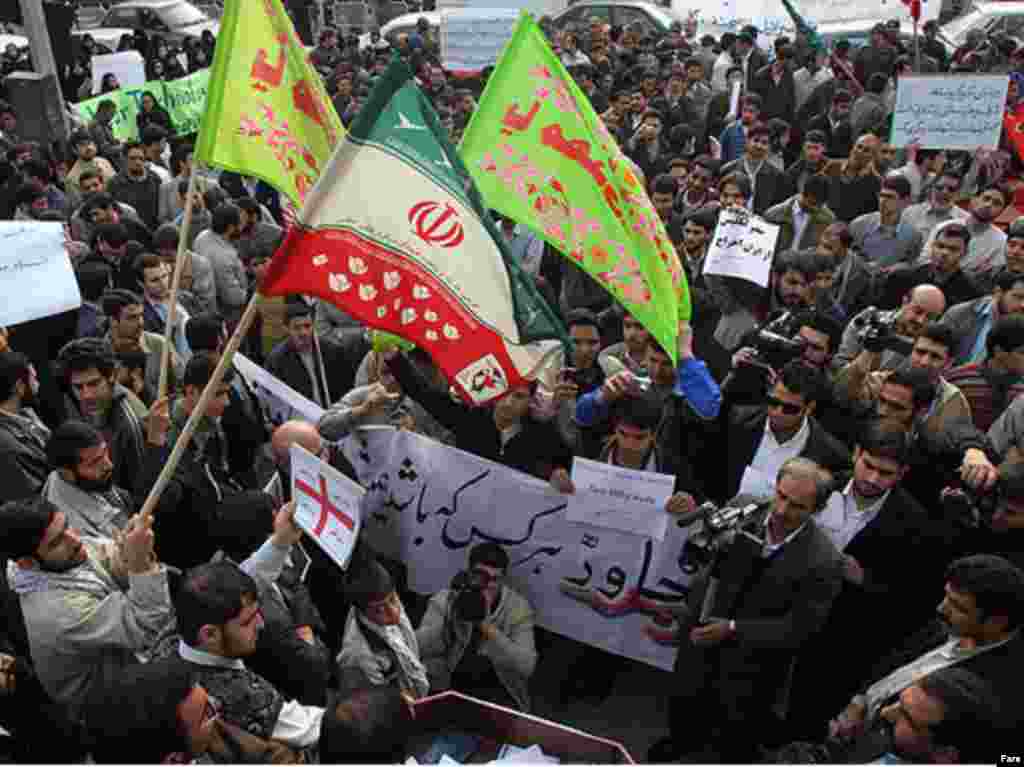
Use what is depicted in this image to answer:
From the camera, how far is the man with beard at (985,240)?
20.2ft

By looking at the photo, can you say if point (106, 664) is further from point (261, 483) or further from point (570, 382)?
point (570, 382)

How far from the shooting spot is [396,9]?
22531mm

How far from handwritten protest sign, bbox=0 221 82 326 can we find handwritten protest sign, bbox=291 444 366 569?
8.14ft

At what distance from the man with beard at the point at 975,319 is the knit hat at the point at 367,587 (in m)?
3.37

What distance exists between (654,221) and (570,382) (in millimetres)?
1052

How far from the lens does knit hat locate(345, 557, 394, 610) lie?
10.7 ft

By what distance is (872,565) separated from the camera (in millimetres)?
3789

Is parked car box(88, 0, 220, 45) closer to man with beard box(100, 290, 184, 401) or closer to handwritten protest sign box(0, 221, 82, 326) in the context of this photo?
handwritten protest sign box(0, 221, 82, 326)

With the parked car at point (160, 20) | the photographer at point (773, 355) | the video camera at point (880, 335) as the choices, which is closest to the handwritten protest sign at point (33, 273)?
the photographer at point (773, 355)

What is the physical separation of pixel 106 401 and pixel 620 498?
231 centimetres

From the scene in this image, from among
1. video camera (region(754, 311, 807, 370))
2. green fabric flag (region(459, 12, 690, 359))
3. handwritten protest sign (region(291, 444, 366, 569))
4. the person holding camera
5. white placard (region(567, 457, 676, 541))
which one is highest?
green fabric flag (region(459, 12, 690, 359))

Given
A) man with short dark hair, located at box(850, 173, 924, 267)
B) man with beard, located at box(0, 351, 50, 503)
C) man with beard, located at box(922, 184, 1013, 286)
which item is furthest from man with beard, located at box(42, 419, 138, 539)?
man with short dark hair, located at box(850, 173, 924, 267)

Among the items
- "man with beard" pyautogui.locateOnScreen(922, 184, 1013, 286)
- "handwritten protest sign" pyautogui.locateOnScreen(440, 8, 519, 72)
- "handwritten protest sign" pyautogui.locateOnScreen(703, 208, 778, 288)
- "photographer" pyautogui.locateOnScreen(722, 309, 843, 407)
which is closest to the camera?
"photographer" pyautogui.locateOnScreen(722, 309, 843, 407)

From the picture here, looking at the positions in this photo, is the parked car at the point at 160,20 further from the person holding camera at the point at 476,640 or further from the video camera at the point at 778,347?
the person holding camera at the point at 476,640
